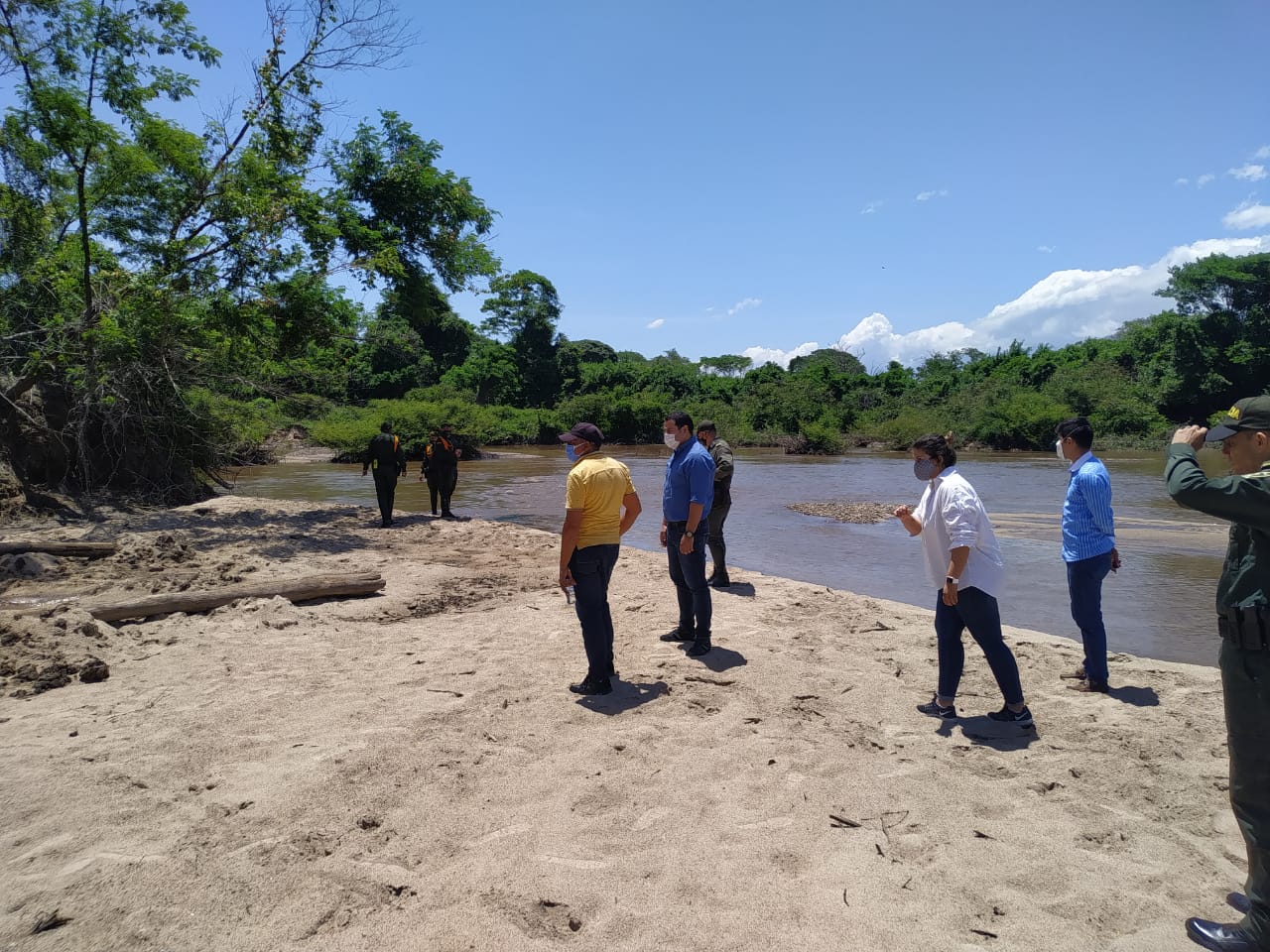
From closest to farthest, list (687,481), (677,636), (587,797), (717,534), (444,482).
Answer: (587,797) → (687,481) → (677,636) → (717,534) → (444,482)

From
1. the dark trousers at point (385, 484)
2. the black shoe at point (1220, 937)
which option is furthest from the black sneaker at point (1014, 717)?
the dark trousers at point (385, 484)

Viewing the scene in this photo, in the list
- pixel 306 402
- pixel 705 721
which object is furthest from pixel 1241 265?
pixel 705 721

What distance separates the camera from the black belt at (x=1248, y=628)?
2566 millimetres

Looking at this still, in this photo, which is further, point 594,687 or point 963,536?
point 594,687

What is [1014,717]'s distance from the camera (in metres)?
4.55

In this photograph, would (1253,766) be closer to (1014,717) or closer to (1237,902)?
(1237,902)

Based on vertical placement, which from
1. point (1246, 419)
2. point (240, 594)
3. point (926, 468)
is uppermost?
point (1246, 419)

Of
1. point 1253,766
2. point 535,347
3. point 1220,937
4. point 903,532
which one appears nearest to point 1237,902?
point 1220,937

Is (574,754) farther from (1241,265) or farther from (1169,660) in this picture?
(1241,265)

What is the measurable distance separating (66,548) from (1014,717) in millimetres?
10161

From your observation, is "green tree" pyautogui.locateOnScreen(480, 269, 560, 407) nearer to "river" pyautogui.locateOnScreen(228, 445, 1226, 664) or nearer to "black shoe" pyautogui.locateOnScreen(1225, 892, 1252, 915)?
"river" pyautogui.locateOnScreen(228, 445, 1226, 664)

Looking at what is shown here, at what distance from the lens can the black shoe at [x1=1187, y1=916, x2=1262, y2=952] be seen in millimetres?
2574

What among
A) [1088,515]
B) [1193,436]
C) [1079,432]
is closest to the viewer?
[1193,436]

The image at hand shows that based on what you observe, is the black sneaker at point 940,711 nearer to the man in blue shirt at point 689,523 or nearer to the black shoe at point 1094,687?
the black shoe at point 1094,687
